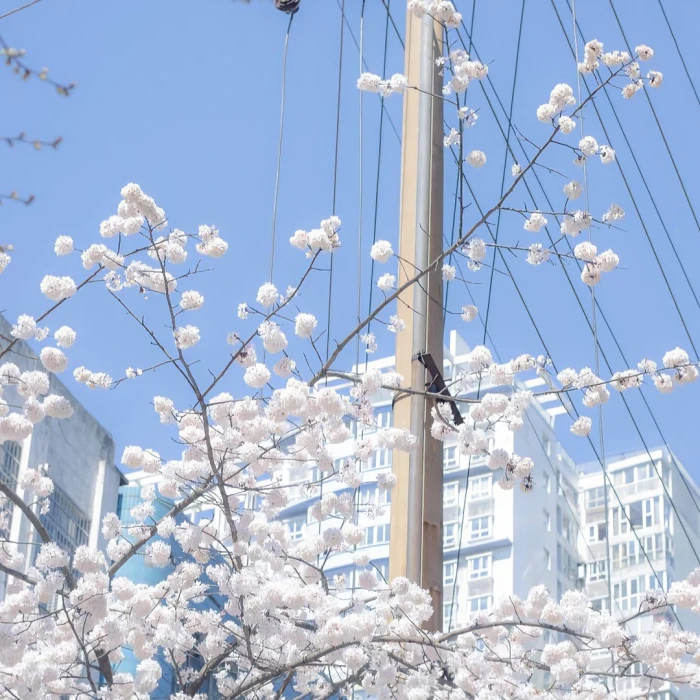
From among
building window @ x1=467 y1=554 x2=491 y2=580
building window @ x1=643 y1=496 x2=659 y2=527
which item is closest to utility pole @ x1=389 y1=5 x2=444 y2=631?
building window @ x1=467 y1=554 x2=491 y2=580

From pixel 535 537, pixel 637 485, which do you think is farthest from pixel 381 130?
pixel 637 485

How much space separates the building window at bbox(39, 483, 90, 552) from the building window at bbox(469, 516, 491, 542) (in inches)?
972

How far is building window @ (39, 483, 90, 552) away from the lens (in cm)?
2429

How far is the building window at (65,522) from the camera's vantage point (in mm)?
24288

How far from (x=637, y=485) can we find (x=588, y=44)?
155 feet

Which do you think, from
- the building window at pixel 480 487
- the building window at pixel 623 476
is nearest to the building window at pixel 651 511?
the building window at pixel 623 476

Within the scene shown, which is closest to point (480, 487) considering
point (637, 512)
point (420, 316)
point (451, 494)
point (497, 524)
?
point (451, 494)

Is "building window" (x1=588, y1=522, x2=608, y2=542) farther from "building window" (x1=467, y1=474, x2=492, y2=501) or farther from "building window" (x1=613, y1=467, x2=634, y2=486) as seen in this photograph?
"building window" (x1=467, y1=474, x2=492, y2=501)

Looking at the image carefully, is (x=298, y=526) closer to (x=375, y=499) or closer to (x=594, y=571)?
(x=594, y=571)

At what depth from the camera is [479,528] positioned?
160 ft

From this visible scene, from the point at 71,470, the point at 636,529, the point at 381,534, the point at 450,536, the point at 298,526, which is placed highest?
the point at 636,529

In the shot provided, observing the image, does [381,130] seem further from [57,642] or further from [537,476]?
[537,476]

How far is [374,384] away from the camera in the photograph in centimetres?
607

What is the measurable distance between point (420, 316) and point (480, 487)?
143ft
